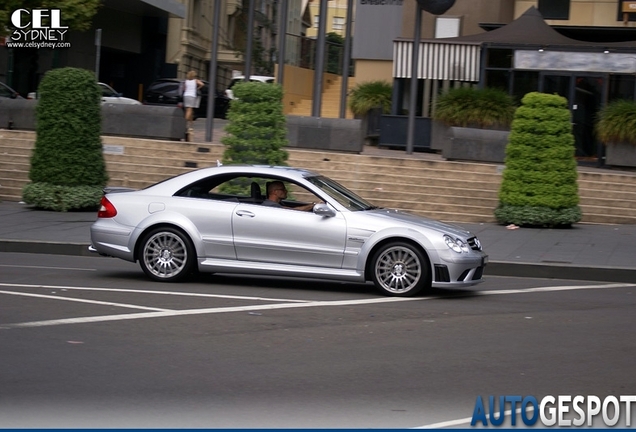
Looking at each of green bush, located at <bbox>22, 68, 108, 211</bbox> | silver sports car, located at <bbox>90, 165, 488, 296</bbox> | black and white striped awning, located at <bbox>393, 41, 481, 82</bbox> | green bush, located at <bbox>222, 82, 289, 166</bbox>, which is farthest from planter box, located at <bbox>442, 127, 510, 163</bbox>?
silver sports car, located at <bbox>90, 165, 488, 296</bbox>

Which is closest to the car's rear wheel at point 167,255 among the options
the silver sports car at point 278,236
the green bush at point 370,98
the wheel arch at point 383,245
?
the silver sports car at point 278,236

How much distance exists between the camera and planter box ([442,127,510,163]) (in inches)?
821

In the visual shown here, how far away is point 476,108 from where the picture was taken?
25.0 metres

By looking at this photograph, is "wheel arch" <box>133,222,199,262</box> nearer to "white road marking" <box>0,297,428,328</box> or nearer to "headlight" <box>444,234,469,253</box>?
"white road marking" <box>0,297,428,328</box>

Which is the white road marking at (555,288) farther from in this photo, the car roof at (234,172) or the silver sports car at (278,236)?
the car roof at (234,172)

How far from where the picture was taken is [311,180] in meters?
11.9

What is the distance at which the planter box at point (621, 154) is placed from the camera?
75.5 feet

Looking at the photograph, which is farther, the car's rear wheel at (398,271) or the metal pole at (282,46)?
the metal pole at (282,46)

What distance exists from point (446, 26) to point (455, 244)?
2095cm

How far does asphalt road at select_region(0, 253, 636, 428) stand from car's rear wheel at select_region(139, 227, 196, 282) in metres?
0.23

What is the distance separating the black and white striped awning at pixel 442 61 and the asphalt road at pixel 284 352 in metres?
15.8

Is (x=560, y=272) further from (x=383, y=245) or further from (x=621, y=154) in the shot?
Result: (x=621, y=154)

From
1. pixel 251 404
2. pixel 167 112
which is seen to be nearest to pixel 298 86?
pixel 167 112

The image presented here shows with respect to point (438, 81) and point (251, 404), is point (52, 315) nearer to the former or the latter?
point (251, 404)
